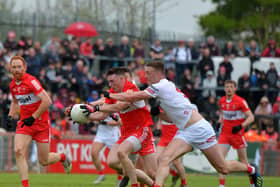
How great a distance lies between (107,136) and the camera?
17.9 meters

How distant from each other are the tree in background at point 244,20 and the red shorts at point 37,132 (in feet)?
102

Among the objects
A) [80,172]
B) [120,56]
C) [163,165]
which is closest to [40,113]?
[163,165]

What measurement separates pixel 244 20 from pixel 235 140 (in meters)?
28.9

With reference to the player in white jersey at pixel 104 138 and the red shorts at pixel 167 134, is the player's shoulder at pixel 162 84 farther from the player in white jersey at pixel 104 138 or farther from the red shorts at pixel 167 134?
the player in white jersey at pixel 104 138

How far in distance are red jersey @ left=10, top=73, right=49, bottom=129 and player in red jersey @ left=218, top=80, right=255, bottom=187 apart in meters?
5.20

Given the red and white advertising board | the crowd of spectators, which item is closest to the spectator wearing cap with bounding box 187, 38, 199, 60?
the crowd of spectators

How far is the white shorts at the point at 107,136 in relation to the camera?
58.6 feet

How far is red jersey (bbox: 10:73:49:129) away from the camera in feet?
43.2

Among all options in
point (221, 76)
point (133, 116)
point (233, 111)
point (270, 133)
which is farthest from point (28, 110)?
point (221, 76)

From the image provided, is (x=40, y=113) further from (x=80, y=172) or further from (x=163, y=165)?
(x=80, y=172)

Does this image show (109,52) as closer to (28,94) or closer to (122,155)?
(28,94)

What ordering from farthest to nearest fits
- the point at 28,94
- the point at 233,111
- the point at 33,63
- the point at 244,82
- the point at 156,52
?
the point at 244,82
the point at 156,52
the point at 33,63
the point at 233,111
the point at 28,94

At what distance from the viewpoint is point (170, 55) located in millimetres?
26141

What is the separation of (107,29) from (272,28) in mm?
18262
